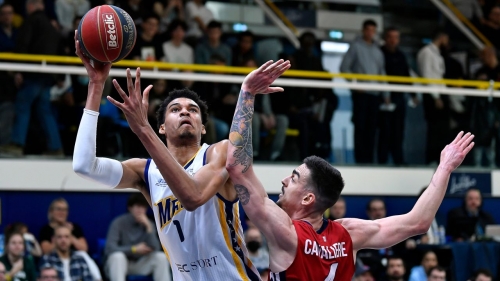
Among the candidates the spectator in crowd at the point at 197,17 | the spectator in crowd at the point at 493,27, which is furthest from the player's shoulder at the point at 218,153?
the spectator in crowd at the point at 493,27

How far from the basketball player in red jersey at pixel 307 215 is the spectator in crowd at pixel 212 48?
708 cm

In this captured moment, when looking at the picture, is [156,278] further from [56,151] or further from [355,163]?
[355,163]

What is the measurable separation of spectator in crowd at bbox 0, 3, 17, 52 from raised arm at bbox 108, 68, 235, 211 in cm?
681

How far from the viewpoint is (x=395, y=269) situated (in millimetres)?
10594

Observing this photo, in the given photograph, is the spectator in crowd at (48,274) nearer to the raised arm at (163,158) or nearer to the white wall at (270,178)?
the white wall at (270,178)

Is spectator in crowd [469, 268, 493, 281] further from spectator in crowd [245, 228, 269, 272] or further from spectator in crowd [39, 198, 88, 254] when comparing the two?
spectator in crowd [39, 198, 88, 254]

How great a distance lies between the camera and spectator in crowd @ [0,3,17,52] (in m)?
11.1

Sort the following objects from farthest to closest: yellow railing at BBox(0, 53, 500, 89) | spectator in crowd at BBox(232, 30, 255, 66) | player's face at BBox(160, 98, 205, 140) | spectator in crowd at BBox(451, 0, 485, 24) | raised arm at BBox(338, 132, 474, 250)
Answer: spectator in crowd at BBox(451, 0, 485, 24), spectator in crowd at BBox(232, 30, 255, 66), yellow railing at BBox(0, 53, 500, 89), player's face at BBox(160, 98, 205, 140), raised arm at BBox(338, 132, 474, 250)

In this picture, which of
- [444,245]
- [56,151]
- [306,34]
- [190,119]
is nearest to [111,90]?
[56,151]

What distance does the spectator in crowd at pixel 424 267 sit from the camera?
10.8 meters

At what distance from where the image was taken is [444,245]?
1105 cm

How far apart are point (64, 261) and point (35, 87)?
224 centimetres

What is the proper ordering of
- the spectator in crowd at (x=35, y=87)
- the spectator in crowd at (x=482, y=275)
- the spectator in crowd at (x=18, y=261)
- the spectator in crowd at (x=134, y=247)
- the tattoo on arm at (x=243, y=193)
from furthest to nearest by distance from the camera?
the spectator in crowd at (x=482, y=275), the spectator in crowd at (x=35, y=87), the spectator in crowd at (x=134, y=247), the spectator in crowd at (x=18, y=261), the tattoo on arm at (x=243, y=193)

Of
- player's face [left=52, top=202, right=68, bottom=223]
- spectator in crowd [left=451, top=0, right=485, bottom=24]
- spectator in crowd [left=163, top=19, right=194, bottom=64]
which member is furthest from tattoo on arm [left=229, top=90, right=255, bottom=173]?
spectator in crowd [left=451, top=0, right=485, bottom=24]
